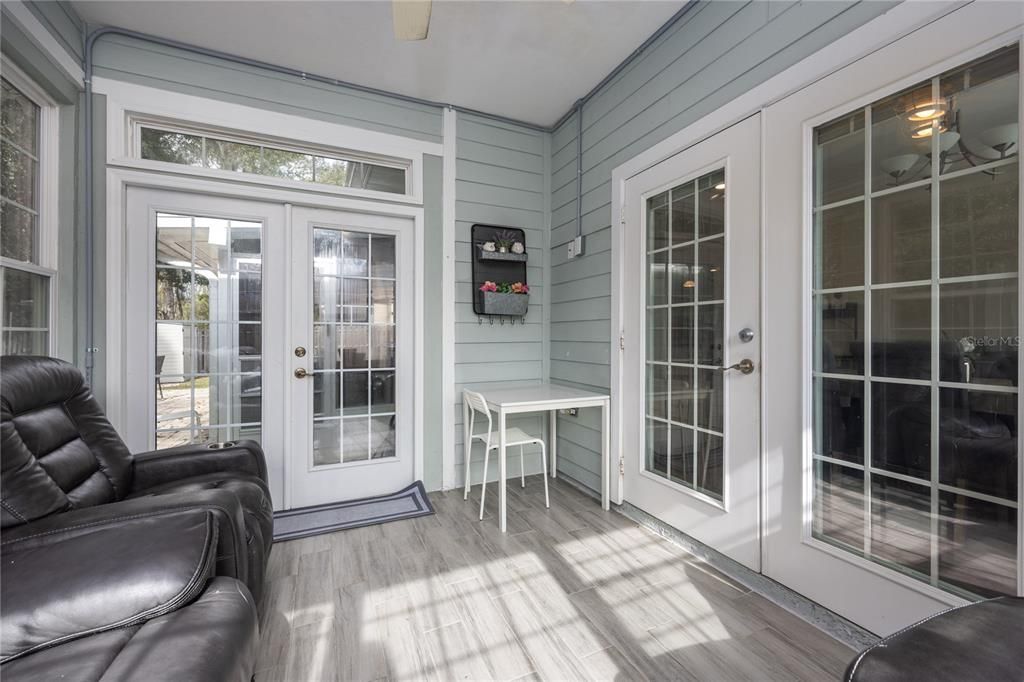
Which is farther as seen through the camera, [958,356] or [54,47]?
[54,47]

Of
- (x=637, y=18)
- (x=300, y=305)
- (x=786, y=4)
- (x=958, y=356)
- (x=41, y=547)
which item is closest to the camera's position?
(x=41, y=547)

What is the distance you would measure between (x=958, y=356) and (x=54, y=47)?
3920 millimetres

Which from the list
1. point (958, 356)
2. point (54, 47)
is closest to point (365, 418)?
point (54, 47)

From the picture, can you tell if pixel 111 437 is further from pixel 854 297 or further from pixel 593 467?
pixel 854 297

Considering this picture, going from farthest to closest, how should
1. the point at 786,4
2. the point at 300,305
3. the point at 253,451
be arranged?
the point at 300,305 → the point at 253,451 → the point at 786,4

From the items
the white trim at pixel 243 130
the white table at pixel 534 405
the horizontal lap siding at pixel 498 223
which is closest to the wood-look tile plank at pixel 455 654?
the white table at pixel 534 405

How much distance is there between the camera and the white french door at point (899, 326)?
126 cm

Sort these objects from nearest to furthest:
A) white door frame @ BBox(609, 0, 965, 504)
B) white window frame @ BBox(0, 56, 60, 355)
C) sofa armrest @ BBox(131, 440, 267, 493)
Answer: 1. white door frame @ BBox(609, 0, 965, 504)
2. sofa armrest @ BBox(131, 440, 267, 493)
3. white window frame @ BBox(0, 56, 60, 355)

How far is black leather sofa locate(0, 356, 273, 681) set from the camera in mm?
863

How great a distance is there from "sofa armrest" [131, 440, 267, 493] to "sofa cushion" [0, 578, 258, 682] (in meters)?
1.12

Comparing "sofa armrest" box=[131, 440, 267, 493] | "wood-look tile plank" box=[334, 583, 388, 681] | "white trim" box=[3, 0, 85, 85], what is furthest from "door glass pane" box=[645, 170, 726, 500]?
"white trim" box=[3, 0, 85, 85]

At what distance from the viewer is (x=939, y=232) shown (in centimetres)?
136

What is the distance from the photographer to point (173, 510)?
1.16 m

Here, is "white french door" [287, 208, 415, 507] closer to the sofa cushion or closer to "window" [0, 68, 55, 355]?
"window" [0, 68, 55, 355]
